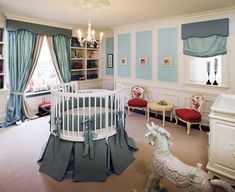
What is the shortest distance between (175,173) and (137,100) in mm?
3125

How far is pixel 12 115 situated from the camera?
14.5 feet

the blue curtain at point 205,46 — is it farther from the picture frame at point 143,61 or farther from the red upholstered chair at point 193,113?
the picture frame at point 143,61

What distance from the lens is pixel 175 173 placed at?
1.86 meters

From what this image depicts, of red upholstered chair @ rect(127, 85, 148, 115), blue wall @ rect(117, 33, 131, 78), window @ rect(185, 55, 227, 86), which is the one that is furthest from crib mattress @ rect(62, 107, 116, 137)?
blue wall @ rect(117, 33, 131, 78)

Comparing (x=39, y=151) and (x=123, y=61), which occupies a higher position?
(x=123, y=61)

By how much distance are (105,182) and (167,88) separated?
3.09 meters

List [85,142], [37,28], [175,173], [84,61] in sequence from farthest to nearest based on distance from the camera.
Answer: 1. [84,61]
2. [37,28]
3. [85,142]
4. [175,173]

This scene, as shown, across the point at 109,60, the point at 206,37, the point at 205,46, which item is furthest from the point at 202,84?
the point at 109,60

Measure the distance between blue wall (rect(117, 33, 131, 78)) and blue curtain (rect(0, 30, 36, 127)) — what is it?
2374 millimetres

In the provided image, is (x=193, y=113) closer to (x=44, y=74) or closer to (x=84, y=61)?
(x=84, y=61)

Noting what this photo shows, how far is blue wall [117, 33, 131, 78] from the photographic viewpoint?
5613 millimetres

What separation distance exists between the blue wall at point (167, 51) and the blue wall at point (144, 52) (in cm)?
30

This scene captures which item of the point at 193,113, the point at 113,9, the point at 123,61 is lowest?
the point at 193,113

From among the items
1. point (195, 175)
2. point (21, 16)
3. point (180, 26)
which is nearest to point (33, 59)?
point (21, 16)
